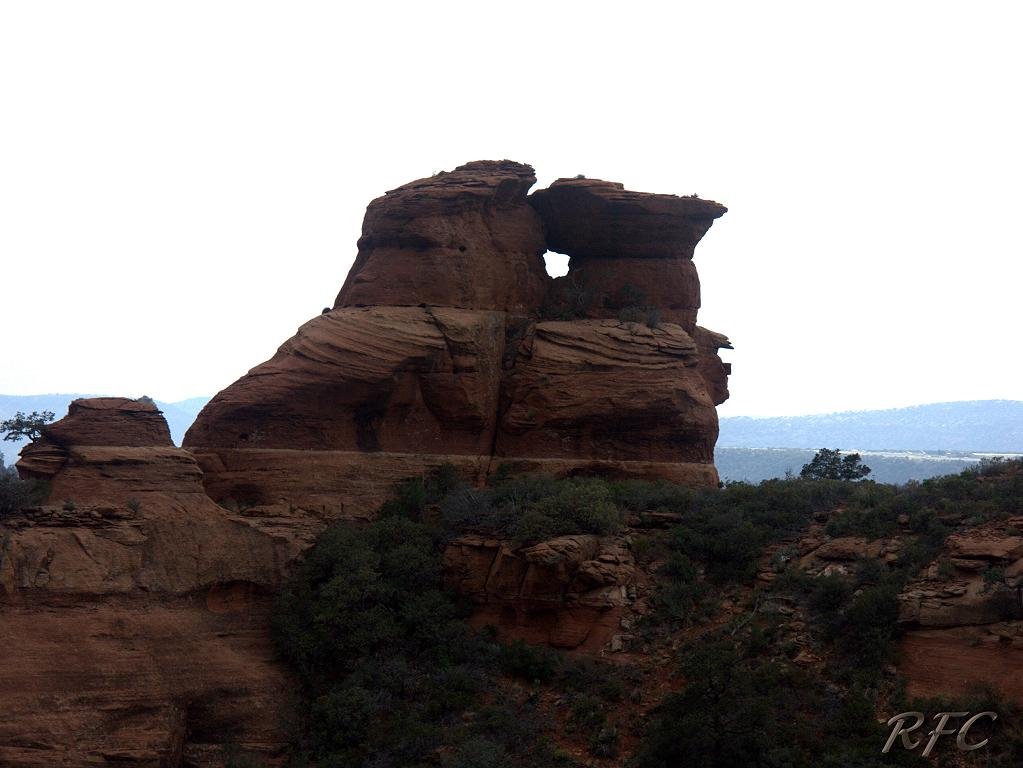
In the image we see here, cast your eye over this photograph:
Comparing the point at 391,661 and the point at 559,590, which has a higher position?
the point at 559,590

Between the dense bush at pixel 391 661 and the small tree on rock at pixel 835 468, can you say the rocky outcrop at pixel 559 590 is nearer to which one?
the dense bush at pixel 391 661

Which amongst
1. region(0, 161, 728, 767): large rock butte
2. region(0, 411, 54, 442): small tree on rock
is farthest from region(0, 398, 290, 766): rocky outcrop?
region(0, 411, 54, 442): small tree on rock

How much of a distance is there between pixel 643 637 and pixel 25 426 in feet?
42.8

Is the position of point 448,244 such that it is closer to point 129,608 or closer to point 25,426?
point 25,426

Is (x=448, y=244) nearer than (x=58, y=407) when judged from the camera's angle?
Yes

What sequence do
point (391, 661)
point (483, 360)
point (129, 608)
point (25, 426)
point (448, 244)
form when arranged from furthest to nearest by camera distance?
point (448, 244) < point (483, 360) < point (25, 426) < point (391, 661) < point (129, 608)

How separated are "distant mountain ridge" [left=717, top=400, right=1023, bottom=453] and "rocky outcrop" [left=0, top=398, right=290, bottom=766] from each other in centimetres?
11808

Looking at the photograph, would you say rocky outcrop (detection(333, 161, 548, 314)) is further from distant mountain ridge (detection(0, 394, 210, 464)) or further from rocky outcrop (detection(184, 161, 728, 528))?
distant mountain ridge (detection(0, 394, 210, 464))

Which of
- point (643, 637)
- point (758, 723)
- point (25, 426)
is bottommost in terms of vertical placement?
point (758, 723)

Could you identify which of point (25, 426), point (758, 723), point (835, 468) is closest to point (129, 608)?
Result: point (25, 426)

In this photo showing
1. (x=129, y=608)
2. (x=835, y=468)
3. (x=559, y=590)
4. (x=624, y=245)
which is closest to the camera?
(x=129, y=608)

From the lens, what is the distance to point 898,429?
15925cm

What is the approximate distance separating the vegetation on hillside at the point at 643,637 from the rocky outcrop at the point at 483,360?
1.43 meters

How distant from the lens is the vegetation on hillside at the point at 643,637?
19.0 m
